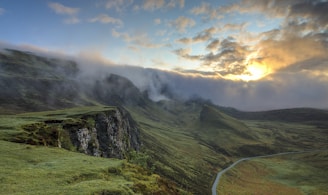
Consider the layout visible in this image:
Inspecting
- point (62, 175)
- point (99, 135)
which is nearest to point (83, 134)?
point (99, 135)

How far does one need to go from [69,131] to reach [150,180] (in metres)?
57.1

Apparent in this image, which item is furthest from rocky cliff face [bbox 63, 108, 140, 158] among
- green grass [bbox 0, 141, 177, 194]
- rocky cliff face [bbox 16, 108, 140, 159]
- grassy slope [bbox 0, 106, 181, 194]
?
green grass [bbox 0, 141, 177, 194]

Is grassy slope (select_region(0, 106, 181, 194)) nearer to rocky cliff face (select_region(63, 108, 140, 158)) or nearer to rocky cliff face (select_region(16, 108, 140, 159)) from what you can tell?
rocky cliff face (select_region(16, 108, 140, 159))

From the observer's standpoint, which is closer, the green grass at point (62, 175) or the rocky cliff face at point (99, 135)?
the green grass at point (62, 175)

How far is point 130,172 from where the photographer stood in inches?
1961

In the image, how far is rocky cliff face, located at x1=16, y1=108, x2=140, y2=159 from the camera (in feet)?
244

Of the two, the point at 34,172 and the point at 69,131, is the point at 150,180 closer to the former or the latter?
the point at 34,172

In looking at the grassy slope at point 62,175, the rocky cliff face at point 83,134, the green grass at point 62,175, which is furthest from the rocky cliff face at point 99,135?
the green grass at point 62,175

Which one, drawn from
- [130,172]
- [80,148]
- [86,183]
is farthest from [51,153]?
[80,148]

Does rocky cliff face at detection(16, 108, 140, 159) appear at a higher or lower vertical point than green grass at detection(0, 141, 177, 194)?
lower

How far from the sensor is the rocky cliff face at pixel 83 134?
7444 cm

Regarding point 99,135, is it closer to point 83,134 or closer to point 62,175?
point 83,134

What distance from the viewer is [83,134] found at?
336 ft

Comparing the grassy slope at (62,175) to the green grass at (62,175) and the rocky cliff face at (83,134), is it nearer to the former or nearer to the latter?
the green grass at (62,175)
